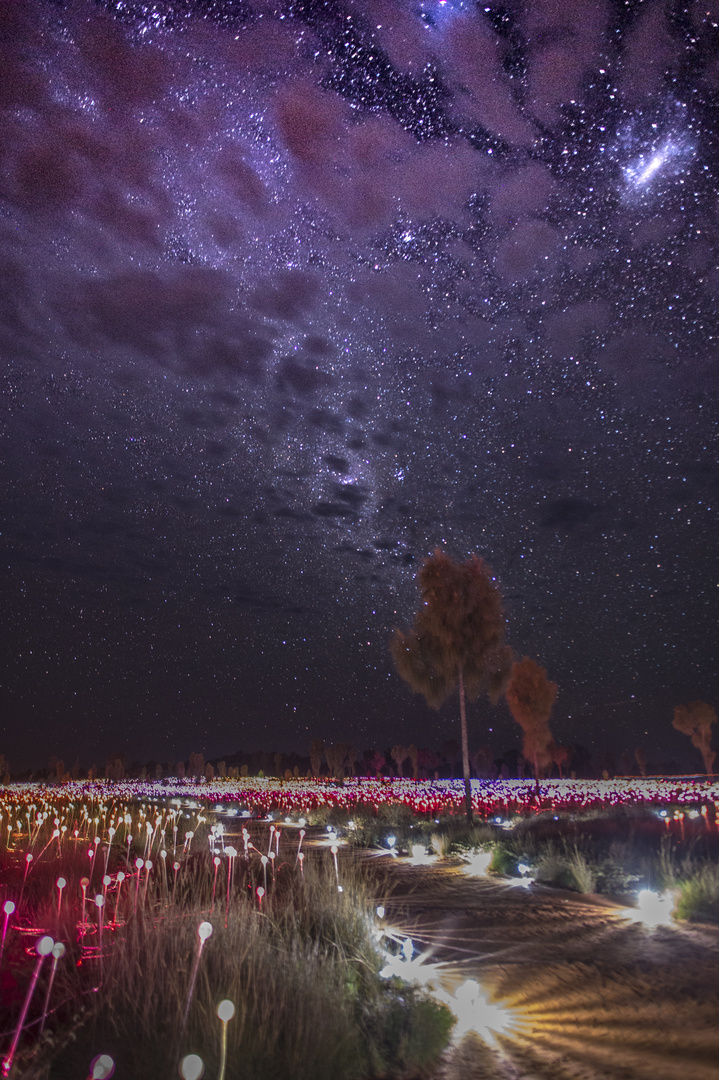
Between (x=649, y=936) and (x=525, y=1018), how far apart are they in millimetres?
3023

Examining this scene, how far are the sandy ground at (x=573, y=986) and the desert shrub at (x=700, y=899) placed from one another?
1.66 ft

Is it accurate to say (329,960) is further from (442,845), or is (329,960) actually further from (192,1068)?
(442,845)

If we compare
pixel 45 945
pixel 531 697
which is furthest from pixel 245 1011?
pixel 531 697

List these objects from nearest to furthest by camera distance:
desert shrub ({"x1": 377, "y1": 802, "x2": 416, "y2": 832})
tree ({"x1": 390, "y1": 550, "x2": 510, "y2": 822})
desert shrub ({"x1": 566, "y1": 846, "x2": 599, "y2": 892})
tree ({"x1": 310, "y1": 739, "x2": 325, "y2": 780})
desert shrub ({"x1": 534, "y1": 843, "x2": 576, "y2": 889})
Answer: desert shrub ({"x1": 566, "y1": 846, "x2": 599, "y2": 892}), desert shrub ({"x1": 534, "y1": 843, "x2": 576, "y2": 889}), desert shrub ({"x1": 377, "y1": 802, "x2": 416, "y2": 832}), tree ({"x1": 390, "y1": 550, "x2": 510, "y2": 822}), tree ({"x1": 310, "y1": 739, "x2": 325, "y2": 780})

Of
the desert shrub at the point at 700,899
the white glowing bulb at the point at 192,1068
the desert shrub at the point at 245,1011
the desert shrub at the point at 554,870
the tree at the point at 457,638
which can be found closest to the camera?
the white glowing bulb at the point at 192,1068

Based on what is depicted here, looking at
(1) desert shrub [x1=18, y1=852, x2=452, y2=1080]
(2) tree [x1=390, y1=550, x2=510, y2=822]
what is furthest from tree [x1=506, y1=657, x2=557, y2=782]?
(1) desert shrub [x1=18, y1=852, x2=452, y2=1080]

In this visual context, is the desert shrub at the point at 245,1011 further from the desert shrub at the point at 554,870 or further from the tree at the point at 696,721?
the tree at the point at 696,721

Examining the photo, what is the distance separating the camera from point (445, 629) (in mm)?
20516

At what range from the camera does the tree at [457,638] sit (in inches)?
810

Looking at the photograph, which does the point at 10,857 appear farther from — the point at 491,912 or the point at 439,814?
the point at 439,814

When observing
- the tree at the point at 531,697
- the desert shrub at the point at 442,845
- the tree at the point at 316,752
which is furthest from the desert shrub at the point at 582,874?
the tree at the point at 316,752

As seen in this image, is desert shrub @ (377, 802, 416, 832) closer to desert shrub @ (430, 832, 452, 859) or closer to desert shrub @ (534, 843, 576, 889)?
desert shrub @ (430, 832, 452, 859)

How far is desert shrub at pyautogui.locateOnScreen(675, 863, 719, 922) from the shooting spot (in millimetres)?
7982

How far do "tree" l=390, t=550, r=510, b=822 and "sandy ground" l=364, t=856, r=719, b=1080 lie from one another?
11.1m
